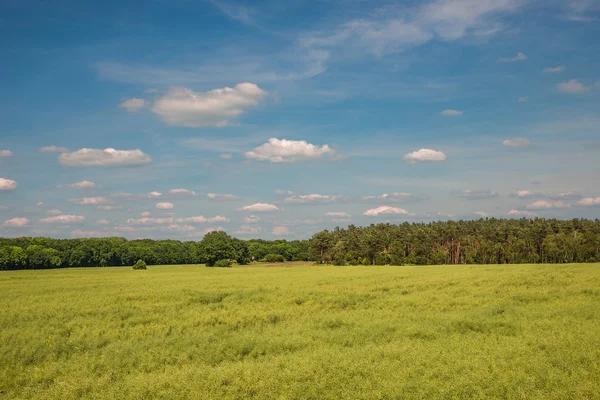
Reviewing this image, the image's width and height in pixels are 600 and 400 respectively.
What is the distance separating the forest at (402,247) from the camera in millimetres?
113188

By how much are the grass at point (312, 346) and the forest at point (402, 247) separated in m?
86.0

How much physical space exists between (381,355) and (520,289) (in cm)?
2325

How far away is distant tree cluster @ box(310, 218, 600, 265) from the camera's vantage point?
368 feet

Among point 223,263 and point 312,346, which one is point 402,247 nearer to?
point 223,263

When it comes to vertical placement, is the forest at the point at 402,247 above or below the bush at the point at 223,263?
above

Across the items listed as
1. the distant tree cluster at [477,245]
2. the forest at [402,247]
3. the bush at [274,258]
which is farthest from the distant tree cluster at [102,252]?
the distant tree cluster at [477,245]

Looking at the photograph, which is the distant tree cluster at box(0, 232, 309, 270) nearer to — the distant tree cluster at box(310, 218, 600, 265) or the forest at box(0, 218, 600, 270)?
the forest at box(0, 218, 600, 270)

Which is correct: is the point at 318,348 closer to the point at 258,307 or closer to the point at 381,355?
the point at 381,355

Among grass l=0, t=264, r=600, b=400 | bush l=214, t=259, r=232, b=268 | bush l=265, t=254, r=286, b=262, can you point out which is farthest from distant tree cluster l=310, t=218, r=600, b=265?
grass l=0, t=264, r=600, b=400

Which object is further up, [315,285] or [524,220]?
[524,220]

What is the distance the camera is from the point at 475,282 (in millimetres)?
42000

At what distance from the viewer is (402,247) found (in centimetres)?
12406

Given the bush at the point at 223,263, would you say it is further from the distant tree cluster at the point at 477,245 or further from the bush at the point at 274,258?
the bush at the point at 274,258

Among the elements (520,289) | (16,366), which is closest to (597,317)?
(520,289)
